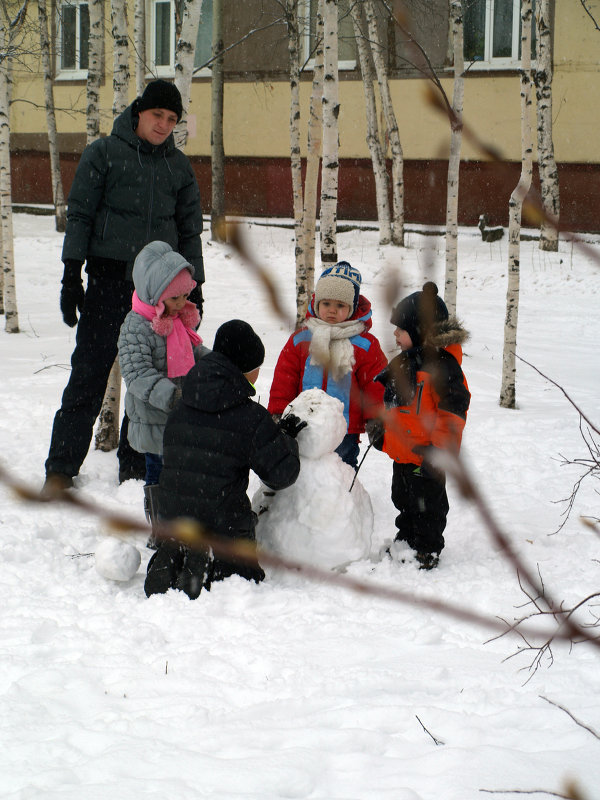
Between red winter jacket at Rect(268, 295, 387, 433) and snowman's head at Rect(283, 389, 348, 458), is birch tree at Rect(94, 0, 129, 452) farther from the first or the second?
snowman's head at Rect(283, 389, 348, 458)

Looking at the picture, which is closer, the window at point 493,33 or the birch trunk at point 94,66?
the birch trunk at point 94,66

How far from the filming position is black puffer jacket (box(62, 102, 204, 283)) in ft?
14.2

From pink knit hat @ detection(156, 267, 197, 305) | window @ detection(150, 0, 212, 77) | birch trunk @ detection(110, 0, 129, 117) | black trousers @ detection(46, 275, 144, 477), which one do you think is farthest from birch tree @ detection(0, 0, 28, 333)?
window @ detection(150, 0, 212, 77)

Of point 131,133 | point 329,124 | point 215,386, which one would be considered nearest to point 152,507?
point 215,386

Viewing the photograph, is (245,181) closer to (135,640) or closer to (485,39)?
(485,39)

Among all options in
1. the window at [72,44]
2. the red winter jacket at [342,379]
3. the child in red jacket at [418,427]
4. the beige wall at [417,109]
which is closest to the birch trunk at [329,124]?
the red winter jacket at [342,379]

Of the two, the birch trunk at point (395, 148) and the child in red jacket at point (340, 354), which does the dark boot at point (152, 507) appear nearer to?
the child in red jacket at point (340, 354)

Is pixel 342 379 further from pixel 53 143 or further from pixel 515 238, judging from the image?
pixel 53 143

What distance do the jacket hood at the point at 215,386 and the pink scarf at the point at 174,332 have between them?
0.61 metres

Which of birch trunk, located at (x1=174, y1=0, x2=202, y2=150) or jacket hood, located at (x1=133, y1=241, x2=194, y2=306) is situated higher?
birch trunk, located at (x1=174, y1=0, x2=202, y2=150)

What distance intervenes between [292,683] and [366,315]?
2104mm

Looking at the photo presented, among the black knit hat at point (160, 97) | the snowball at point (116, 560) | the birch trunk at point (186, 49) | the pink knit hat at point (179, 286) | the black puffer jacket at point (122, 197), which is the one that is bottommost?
the snowball at point (116, 560)

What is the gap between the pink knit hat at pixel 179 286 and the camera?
4.07 metres

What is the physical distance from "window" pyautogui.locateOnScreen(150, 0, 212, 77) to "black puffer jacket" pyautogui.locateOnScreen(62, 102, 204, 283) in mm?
15277
